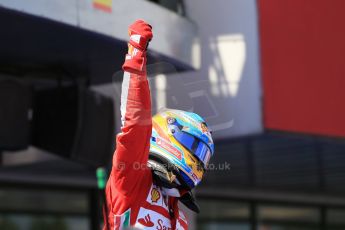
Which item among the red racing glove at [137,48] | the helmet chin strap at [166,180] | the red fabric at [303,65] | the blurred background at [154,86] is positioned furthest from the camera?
the red fabric at [303,65]

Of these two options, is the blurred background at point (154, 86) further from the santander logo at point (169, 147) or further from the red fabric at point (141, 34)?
the red fabric at point (141, 34)

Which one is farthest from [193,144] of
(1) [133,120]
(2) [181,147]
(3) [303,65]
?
(3) [303,65]

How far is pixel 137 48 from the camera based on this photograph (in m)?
2.92

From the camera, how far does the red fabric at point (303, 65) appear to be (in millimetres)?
8562

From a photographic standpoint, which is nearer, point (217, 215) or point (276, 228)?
point (217, 215)

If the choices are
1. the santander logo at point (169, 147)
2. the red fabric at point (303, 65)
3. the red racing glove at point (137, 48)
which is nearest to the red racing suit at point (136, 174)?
the red racing glove at point (137, 48)

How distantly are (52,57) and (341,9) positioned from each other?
356cm

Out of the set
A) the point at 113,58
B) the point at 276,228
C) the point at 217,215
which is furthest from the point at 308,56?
the point at 276,228

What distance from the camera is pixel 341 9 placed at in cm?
937

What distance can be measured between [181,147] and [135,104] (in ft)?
1.32

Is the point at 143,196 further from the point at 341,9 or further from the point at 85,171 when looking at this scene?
the point at 85,171

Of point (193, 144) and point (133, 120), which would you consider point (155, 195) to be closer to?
point (193, 144)

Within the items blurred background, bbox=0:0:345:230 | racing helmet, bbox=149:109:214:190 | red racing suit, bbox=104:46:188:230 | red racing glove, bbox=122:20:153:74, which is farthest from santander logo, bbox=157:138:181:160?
blurred background, bbox=0:0:345:230

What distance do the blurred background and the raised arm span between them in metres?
2.30
